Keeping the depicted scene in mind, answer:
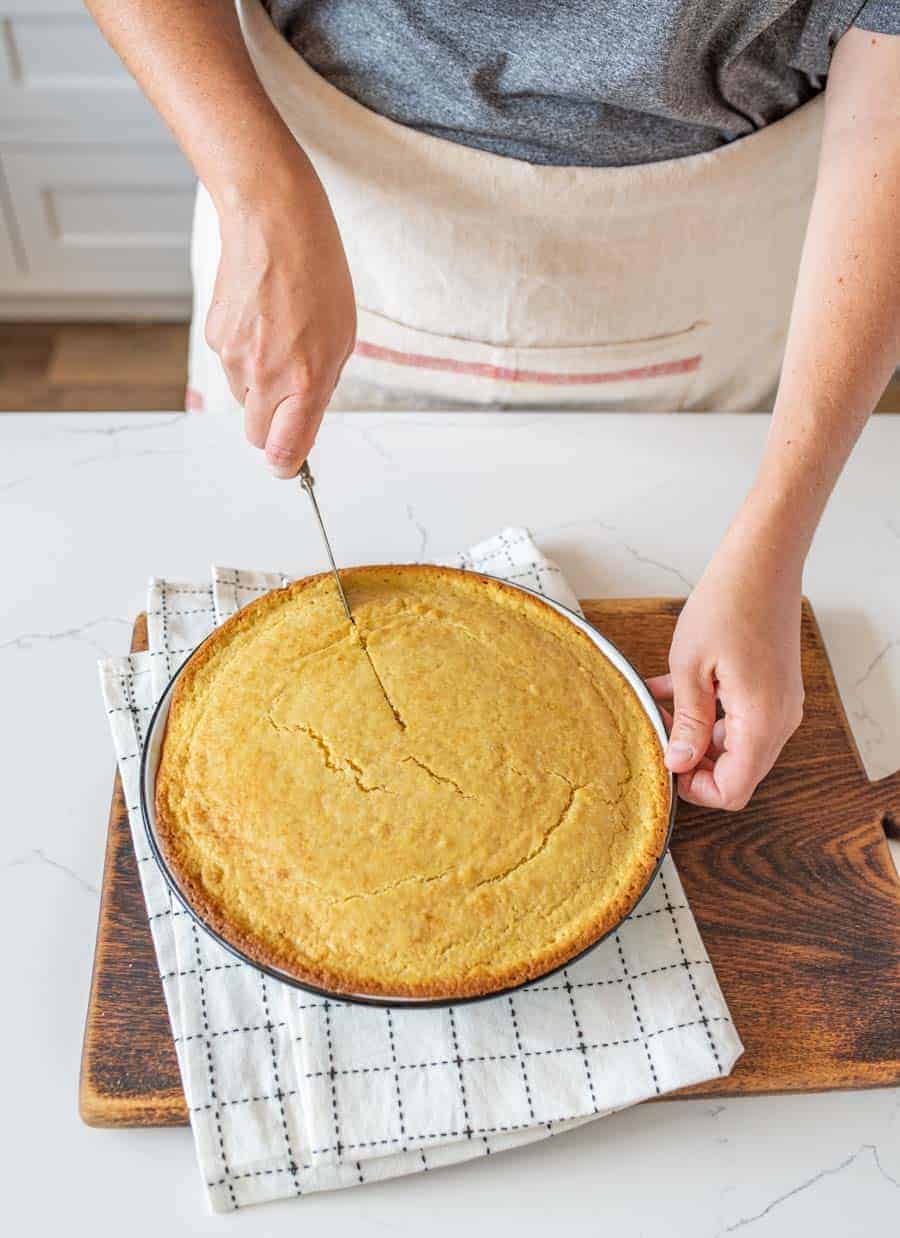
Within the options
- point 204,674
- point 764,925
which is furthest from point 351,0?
point 764,925

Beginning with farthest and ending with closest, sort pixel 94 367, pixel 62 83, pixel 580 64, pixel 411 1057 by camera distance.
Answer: pixel 94 367 < pixel 62 83 < pixel 580 64 < pixel 411 1057

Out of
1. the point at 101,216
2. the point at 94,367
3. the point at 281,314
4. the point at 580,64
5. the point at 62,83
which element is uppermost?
the point at 580,64

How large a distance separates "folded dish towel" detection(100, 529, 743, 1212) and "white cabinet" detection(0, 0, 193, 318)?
1837 millimetres

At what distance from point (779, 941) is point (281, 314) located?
70 centimetres

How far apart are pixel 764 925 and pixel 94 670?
2.26ft

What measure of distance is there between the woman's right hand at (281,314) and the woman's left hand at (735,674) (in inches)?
15.3

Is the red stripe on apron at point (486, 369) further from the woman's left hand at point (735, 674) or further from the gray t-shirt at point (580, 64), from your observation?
the woman's left hand at point (735, 674)

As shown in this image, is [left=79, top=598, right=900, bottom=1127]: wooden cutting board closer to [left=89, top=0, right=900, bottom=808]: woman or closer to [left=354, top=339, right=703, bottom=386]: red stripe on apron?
[left=89, top=0, right=900, bottom=808]: woman

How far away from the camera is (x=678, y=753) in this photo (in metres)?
0.92

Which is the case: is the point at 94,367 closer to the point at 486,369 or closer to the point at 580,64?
the point at 486,369

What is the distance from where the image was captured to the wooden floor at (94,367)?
2.74 metres

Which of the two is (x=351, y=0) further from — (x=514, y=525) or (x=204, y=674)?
(x=204, y=674)

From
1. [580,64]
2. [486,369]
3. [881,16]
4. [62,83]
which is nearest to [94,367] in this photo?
[62,83]

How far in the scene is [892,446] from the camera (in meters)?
1.40
